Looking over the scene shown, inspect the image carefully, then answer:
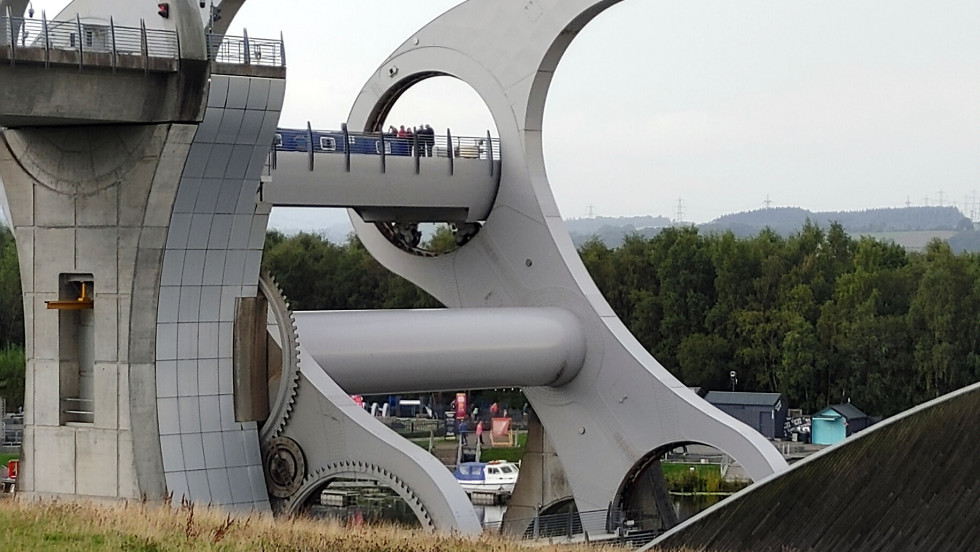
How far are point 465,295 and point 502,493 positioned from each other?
1191 cm

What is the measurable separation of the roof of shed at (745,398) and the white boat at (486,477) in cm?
1063

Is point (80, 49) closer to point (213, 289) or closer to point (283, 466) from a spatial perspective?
point (213, 289)

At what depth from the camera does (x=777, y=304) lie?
63562 millimetres

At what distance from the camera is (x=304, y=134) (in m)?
29.6

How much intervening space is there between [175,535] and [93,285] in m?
9.45

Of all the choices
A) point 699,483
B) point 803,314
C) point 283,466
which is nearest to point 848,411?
point 803,314

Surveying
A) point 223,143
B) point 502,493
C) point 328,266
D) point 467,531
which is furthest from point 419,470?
point 328,266

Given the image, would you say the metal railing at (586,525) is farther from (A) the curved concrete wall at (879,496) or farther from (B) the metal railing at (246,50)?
(A) the curved concrete wall at (879,496)

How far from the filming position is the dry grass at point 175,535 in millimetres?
14070

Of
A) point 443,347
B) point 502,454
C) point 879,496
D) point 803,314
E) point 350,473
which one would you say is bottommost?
point 502,454

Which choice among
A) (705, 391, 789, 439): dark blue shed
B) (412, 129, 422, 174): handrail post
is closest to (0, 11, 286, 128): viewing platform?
(412, 129, 422, 174): handrail post

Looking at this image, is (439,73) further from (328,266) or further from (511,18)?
(328,266)

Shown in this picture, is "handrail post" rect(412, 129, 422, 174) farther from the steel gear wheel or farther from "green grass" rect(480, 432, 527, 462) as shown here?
"green grass" rect(480, 432, 527, 462)

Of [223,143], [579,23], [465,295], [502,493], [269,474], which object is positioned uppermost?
[579,23]
